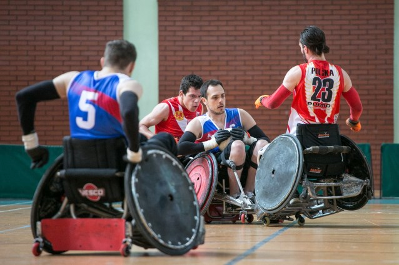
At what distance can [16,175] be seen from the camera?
1204cm

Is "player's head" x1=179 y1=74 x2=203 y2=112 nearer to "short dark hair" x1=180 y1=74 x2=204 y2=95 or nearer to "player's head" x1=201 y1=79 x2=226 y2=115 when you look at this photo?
"short dark hair" x1=180 y1=74 x2=204 y2=95

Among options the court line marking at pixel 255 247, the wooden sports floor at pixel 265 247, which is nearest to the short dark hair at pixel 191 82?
the wooden sports floor at pixel 265 247

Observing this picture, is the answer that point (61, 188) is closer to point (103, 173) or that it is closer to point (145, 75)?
point (103, 173)

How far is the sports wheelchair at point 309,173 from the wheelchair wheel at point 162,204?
1.92 m

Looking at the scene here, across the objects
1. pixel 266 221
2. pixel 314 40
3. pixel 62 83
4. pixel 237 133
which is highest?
pixel 314 40

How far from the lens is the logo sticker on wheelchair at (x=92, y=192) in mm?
4035

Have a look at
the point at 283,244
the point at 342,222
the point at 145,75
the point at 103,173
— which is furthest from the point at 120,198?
the point at 145,75

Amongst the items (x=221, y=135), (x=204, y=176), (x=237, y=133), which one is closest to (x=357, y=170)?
(x=237, y=133)

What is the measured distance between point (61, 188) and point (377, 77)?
10.4 metres

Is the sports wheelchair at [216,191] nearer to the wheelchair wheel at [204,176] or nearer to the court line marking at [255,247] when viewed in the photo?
the wheelchair wheel at [204,176]

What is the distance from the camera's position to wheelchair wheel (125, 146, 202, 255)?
3766mm

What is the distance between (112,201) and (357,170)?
2862 millimetres

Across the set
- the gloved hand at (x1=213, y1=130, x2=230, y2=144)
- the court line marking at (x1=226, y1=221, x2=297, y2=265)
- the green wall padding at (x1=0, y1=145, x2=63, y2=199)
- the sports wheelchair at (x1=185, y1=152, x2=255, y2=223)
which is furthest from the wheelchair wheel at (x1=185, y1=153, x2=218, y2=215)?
the green wall padding at (x1=0, y1=145, x2=63, y2=199)

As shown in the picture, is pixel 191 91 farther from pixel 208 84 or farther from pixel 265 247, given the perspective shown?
pixel 265 247
